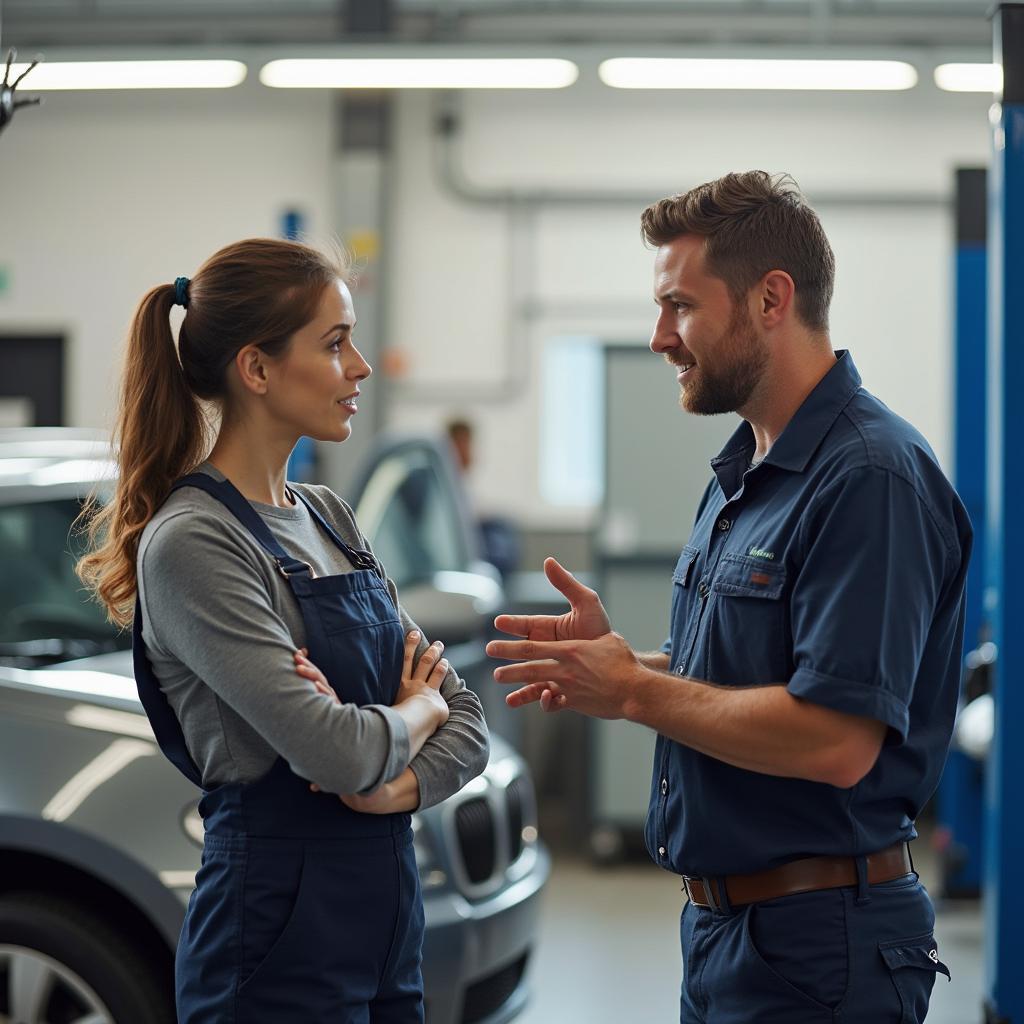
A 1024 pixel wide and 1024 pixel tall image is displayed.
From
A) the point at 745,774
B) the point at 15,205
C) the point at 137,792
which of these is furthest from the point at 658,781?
the point at 15,205

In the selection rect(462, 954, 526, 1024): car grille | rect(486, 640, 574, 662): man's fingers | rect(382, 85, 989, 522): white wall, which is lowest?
rect(462, 954, 526, 1024): car grille

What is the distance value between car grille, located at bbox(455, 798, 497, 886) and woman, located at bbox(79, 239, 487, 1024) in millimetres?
1017

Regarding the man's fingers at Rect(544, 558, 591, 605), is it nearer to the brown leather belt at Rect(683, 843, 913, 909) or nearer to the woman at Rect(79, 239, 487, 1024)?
the woman at Rect(79, 239, 487, 1024)

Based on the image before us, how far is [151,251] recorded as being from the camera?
8484mm

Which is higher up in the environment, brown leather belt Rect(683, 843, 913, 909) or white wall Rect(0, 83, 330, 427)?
white wall Rect(0, 83, 330, 427)

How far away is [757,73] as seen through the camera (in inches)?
220

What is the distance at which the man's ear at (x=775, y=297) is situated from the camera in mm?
1751

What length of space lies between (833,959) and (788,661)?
36 centimetres

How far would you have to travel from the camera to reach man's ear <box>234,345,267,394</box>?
1747 millimetres

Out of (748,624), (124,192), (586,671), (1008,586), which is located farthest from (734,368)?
(124,192)

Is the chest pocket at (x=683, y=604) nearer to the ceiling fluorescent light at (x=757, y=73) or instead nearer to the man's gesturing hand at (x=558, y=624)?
the man's gesturing hand at (x=558, y=624)

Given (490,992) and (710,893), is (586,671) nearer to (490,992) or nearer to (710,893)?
(710,893)

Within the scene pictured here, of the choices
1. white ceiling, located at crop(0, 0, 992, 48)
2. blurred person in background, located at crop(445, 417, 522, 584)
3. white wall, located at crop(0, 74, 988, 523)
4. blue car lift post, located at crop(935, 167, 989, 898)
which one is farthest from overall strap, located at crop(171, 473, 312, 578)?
white ceiling, located at crop(0, 0, 992, 48)

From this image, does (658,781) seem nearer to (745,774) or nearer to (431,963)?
(745,774)
